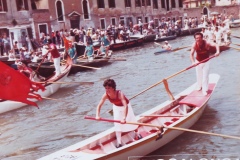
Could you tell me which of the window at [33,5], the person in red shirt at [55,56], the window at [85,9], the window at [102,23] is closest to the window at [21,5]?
the window at [33,5]

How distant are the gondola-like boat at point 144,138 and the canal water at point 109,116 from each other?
35 centimetres

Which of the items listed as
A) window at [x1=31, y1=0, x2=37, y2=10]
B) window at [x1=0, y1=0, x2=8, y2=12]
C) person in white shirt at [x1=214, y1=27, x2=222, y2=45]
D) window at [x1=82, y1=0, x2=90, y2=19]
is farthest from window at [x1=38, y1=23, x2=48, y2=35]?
person in white shirt at [x1=214, y1=27, x2=222, y2=45]

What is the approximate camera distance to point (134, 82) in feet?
50.9

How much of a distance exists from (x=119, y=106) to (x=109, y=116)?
13.1 feet

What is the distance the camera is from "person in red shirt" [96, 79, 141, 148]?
Answer: 6565 millimetres

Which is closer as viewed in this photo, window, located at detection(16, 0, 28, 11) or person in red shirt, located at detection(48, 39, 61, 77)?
person in red shirt, located at detection(48, 39, 61, 77)

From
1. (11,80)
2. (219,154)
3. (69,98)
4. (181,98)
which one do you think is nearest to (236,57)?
(69,98)

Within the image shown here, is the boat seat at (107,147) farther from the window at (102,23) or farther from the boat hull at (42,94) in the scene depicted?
the window at (102,23)

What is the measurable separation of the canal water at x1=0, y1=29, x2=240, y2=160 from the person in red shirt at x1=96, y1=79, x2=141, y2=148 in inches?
28.6

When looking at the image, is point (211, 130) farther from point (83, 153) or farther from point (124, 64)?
point (124, 64)

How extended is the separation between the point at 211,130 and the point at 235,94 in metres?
3.25

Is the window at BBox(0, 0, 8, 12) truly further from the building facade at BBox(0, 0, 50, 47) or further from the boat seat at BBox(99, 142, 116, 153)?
the boat seat at BBox(99, 142, 116, 153)

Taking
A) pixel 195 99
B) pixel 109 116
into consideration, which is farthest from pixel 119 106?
pixel 109 116

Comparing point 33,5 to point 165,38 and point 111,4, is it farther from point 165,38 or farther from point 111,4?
point 165,38
